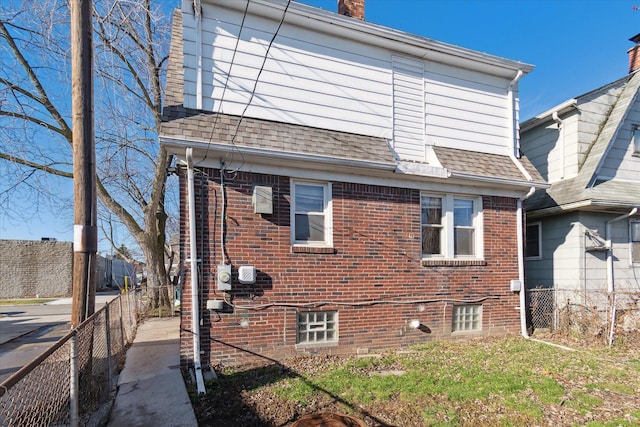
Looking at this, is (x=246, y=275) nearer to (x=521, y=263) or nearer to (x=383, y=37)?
(x=383, y=37)

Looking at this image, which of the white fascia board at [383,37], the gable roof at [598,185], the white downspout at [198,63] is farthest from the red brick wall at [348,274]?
the white fascia board at [383,37]

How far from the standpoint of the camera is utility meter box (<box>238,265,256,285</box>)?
5.62 metres

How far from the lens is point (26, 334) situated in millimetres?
9898

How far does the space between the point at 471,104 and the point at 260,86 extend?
487cm

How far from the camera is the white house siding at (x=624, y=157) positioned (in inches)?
360

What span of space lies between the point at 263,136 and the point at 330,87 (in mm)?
1842

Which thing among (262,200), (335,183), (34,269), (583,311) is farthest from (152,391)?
(34,269)

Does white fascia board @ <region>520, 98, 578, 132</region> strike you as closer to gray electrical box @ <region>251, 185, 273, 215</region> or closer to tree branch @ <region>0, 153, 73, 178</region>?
gray electrical box @ <region>251, 185, 273, 215</region>

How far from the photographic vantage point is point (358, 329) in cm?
641

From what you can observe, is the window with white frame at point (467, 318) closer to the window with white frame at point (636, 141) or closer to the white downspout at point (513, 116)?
the white downspout at point (513, 116)

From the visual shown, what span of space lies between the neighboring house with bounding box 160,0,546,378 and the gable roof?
4.46 ft

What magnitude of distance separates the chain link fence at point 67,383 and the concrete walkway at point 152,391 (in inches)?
8.4

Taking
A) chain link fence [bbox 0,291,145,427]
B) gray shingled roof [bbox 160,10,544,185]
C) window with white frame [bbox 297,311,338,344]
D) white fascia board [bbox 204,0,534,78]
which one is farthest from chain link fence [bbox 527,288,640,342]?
chain link fence [bbox 0,291,145,427]

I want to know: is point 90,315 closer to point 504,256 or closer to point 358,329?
point 358,329
